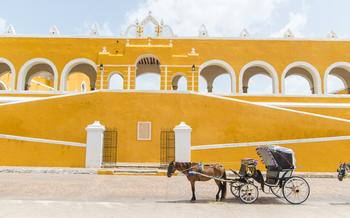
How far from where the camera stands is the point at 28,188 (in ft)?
26.9

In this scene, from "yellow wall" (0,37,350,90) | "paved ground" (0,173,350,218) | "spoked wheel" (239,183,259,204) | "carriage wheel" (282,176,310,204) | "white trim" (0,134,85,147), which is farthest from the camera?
"yellow wall" (0,37,350,90)

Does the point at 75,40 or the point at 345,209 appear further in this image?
the point at 75,40

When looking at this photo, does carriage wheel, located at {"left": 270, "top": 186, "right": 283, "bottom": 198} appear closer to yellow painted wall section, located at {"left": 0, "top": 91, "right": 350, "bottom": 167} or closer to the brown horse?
the brown horse

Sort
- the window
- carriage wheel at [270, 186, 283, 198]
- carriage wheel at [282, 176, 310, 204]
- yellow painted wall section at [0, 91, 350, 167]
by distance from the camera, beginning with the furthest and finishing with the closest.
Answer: the window < yellow painted wall section at [0, 91, 350, 167] < carriage wheel at [270, 186, 283, 198] < carriage wheel at [282, 176, 310, 204]

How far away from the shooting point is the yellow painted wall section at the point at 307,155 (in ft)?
42.3

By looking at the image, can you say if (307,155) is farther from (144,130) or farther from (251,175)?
(251,175)

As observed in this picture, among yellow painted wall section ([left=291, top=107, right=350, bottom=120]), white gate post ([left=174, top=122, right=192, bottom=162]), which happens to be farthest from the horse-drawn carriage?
yellow painted wall section ([left=291, top=107, right=350, bottom=120])

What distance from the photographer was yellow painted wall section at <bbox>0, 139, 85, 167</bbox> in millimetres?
12898

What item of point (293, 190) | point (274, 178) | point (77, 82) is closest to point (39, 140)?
point (274, 178)

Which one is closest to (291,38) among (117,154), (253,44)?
(253,44)

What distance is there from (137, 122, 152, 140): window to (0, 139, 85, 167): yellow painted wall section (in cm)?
252

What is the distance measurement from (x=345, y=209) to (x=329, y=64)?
1612cm

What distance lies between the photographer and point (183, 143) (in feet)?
40.8

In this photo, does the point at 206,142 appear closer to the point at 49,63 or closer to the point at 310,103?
the point at 310,103
